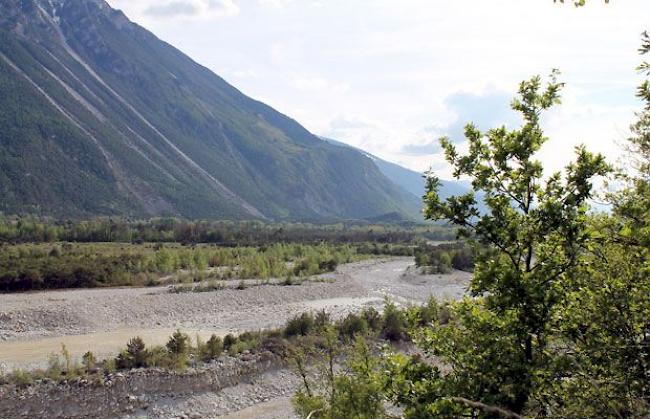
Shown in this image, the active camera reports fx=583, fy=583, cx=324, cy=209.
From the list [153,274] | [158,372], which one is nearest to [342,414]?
[158,372]

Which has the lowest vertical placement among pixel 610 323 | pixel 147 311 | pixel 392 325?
pixel 147 311

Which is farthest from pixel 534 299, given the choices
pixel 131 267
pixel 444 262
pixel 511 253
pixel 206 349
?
pixel 444 262

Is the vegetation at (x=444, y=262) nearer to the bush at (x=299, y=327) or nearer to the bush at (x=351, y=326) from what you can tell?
the bush at (x=351, y=326)

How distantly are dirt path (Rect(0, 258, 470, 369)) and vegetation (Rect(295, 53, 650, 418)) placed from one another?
487 inches

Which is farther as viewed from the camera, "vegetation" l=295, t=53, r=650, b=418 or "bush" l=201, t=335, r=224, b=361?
"bush" l=201, t=335, r=224, b=361

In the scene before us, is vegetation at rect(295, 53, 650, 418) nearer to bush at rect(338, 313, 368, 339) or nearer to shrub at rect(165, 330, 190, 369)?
shrub at rect(165, 330, 190, 369)

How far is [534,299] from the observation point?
21.9ft

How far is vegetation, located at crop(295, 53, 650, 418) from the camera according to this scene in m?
6.42

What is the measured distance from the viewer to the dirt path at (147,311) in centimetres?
2581

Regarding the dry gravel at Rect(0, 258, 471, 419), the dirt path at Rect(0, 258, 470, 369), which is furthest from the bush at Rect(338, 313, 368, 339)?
the dirt path at Rect(0, 258, 470, 369)

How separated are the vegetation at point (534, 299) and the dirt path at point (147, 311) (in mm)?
12374

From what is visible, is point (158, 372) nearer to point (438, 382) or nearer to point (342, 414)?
point (342, 414)

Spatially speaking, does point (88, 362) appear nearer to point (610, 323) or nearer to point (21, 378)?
point (21, 378)

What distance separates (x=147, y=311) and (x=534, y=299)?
2893cm
